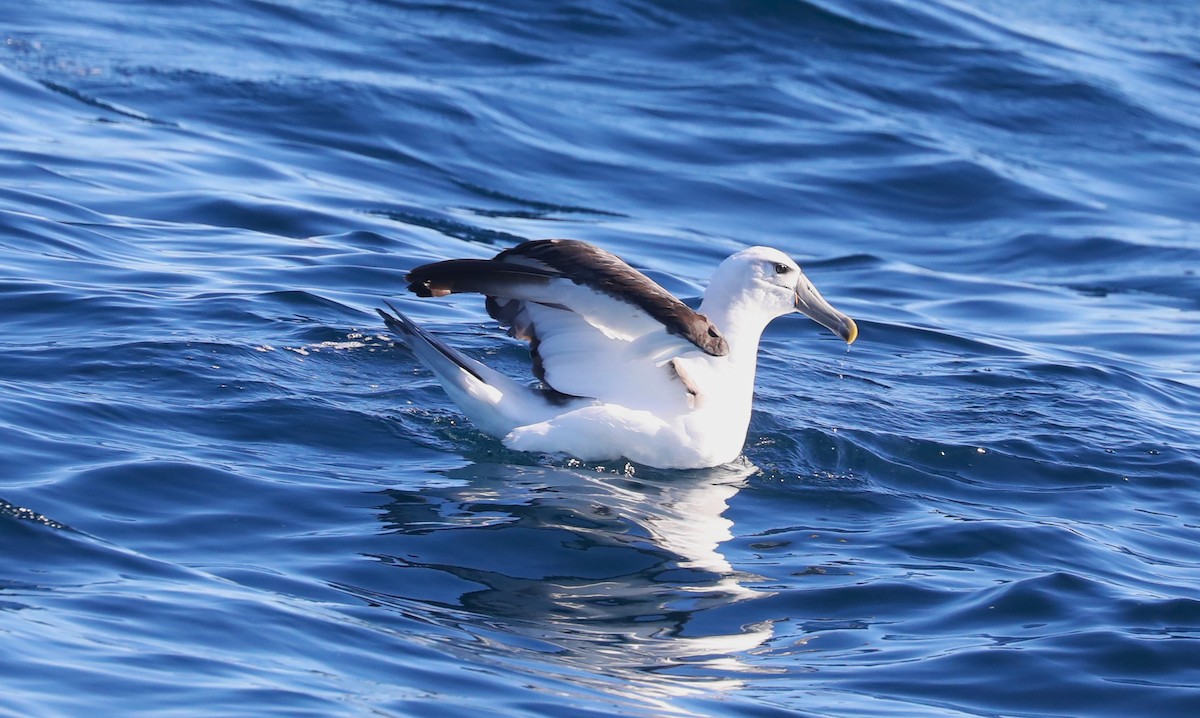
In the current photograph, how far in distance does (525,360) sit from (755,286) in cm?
205

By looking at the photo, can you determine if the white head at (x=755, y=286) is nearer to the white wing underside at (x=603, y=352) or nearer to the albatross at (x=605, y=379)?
the albatross at (x=605, y=379)

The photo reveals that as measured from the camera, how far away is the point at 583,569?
712 cm

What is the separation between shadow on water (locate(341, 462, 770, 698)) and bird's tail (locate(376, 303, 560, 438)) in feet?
0.85

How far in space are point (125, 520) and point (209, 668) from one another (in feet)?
5.22

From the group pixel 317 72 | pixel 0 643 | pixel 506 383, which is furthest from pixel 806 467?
pixel 317 72

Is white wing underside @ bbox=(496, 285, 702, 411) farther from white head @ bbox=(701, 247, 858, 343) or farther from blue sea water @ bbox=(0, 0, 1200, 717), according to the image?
white head @ bbox=(701, 247, 858, 343)

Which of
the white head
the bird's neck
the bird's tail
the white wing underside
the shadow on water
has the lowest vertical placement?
the shadow on water

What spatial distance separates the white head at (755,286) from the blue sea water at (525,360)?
0.80m

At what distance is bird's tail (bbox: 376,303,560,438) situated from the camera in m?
8.29

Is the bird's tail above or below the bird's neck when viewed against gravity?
below

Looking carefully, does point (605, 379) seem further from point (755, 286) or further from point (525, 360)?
point (525, 360)

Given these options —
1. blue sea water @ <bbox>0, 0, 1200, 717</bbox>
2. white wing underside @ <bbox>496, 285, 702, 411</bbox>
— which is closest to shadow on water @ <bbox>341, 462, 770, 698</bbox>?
blue sea water @ <bbox>0, 0, 1200, 717</bbox>

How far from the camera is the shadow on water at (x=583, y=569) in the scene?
20.5 ft

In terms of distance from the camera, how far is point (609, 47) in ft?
68.4
